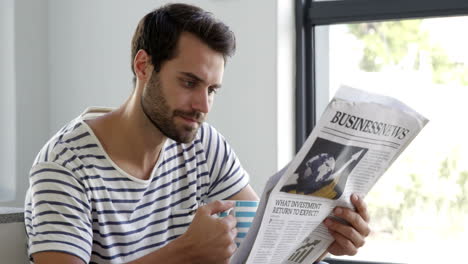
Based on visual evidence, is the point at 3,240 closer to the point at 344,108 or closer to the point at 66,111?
the point at 344,108

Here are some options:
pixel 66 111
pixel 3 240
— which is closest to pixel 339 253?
pixel 3 240

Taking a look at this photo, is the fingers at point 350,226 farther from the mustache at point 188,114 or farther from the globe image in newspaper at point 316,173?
the mustache at point 188,114

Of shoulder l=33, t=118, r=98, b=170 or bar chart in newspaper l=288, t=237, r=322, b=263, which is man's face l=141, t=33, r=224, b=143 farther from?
bar chart in newspaper l=288, t=237, r=322, b=263

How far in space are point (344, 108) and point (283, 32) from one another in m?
1.36

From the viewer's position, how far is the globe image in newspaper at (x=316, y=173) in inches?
53.1

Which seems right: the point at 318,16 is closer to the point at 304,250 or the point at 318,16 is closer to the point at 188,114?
the point at 188,114

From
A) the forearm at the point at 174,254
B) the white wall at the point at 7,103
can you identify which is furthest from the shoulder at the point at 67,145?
the white wall at the point at 7,103

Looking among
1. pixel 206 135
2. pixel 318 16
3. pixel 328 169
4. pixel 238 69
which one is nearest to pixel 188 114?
pixel 206 135

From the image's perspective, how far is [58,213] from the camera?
143 cm

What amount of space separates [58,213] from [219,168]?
53cm

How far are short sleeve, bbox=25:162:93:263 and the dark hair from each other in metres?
0.34

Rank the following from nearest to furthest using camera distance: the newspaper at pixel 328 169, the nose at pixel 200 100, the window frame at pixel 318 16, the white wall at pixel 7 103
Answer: the newspaper at pixel 328 169
the nose at pixel 200 100
the window frame at pixel 318 16
the white wall at pixel 7 103

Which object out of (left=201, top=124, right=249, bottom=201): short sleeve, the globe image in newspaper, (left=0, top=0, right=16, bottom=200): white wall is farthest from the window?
the globe image in newspaper

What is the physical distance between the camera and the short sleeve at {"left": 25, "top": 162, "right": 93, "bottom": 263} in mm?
1407
